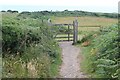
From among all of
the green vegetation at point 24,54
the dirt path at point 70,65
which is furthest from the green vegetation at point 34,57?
the dirt path at point 70,65

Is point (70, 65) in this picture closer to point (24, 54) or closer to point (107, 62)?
point (24, 54)

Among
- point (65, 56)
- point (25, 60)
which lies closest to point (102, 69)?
point (25, 60)

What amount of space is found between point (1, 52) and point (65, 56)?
5.82 m

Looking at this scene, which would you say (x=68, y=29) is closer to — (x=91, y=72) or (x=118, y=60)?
(x=91, y=72)

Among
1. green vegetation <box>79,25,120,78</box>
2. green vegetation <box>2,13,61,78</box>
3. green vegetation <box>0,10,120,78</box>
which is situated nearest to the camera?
green vegetation <box>79,25,120,78</box>

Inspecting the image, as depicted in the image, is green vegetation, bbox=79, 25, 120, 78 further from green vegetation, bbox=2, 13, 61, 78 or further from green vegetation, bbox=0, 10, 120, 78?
green vegetation, bbox=2, 13, 61, 78

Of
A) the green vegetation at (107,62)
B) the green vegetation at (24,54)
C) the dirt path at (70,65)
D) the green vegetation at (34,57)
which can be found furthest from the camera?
the dirt path at (70,65)

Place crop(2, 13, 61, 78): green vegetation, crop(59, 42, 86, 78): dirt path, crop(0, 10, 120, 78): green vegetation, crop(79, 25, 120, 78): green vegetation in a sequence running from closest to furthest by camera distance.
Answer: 1. crop(79, 25, 120, 78): green vegetation
2. crop(0, 10, 120, 78): green vegetation
3. crop(2, 13, 61, 78): green vegetation
4. crop(59, 42, 86, 78): dirt path

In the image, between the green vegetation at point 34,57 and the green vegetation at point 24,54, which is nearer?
the green vegetation at point 34,57

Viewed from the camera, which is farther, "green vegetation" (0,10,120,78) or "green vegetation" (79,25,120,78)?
"green vegetation" (0,10,120,78)

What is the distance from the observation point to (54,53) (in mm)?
16500

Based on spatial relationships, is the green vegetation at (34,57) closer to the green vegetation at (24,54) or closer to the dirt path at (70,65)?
the green vegetation at (24,54)

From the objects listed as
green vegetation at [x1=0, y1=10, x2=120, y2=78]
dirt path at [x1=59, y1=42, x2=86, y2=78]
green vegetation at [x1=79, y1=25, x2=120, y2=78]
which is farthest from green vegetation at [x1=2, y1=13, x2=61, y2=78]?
green vegetation at [x1=79, y1=25, x2=120, y2=78]

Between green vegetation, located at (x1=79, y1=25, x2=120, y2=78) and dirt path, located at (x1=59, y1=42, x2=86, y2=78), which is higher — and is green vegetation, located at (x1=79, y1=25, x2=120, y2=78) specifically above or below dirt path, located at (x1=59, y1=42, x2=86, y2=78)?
above
